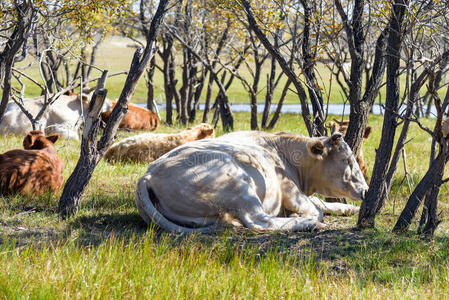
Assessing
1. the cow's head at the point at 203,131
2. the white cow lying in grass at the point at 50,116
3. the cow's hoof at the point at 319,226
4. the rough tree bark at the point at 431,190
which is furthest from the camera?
the white cow lying in grass at the point at 50,116

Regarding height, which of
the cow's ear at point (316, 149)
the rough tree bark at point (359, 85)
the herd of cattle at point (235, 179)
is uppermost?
the rough tree bark at point (359, 85)

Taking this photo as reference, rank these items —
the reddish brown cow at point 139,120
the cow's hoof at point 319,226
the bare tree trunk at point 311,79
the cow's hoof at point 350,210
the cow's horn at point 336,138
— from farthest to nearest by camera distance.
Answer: the reddish brown cow at point 139,120
the bare tree trunk at point 311,79
the cow's hoof at point 350,210
the cow's horn at point 336,138
the cow's hoof at point 319,226

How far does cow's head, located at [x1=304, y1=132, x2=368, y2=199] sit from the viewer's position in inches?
276

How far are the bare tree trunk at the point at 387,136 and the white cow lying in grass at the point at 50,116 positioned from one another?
835 centimetres

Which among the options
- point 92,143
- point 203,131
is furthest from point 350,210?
point 203,131

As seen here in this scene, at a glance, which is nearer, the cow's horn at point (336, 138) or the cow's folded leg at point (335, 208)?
the cow's horn at point (336, 138)

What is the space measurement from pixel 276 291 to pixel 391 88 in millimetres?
2997

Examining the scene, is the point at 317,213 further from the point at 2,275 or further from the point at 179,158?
the point at 2,275

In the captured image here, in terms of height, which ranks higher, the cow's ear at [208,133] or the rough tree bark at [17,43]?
the rough tree bark at [17,43]

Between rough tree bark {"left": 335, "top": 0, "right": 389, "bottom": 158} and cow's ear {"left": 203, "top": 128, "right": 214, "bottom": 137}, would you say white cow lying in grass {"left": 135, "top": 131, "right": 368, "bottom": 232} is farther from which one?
cow's ear {"left": 203, "top": 128, "right": 214, "bottom": 137}

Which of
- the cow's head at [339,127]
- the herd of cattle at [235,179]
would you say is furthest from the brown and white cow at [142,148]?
the cow's head at [339,127]

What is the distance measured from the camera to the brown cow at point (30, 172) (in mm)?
7078

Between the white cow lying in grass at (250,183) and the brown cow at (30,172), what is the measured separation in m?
1.61

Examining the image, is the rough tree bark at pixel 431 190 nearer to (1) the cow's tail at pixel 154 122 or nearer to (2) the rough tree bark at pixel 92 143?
(2) the rough tree bark at pixel 92 143
